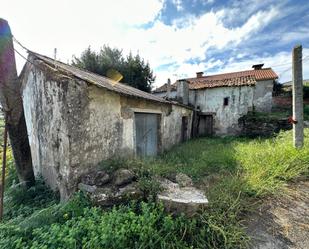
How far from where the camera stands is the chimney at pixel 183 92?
47.7ft

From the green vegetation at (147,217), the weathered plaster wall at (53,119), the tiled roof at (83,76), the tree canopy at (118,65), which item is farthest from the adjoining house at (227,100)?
the weathered plaster wall at (53,119)

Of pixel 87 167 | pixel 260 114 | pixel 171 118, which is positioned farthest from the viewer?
pixel 260 114

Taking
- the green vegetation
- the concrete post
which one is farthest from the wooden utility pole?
the concrete post

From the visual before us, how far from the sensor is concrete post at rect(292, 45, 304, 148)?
17.3 ft

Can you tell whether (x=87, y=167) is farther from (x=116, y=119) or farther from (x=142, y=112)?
(x=142, y=112)

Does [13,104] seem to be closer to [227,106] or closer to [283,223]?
[283,223]

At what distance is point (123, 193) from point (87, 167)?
1259mm

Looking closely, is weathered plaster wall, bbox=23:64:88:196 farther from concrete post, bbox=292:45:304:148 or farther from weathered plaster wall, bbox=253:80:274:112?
weathered plaster wall, bbox=253:80:274:112

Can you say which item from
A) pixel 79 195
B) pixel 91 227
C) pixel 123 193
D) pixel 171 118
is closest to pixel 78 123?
pixel 79 195

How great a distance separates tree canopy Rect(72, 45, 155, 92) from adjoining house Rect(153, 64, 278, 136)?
454 centimetres

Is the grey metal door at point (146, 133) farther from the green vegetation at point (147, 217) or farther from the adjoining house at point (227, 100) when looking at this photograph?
the adjoining house at point (227, 100)

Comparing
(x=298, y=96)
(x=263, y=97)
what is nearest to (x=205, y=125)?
(x=263, y=97)

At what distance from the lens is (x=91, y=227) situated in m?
2.53

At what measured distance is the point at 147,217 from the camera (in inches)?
109
